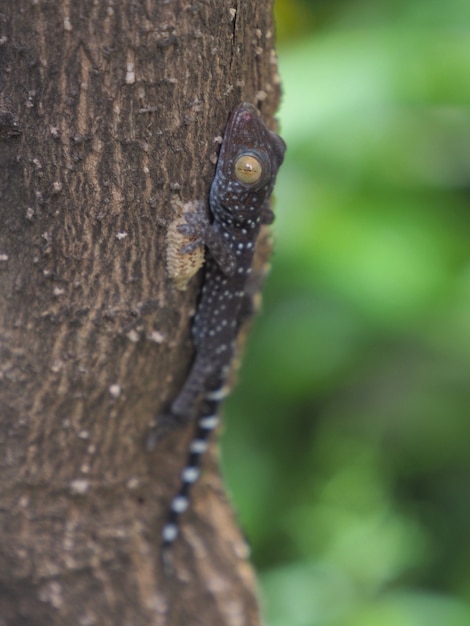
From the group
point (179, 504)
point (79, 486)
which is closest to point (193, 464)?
point (179, 504)


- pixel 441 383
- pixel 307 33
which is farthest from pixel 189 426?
pixel 307 33

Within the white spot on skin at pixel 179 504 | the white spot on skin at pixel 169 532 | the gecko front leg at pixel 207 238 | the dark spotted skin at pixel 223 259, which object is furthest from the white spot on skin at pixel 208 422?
the gecko front leg at pixel 207 238

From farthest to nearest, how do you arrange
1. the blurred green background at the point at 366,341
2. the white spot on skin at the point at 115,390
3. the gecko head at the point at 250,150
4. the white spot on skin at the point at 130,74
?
the blurred green background at the point at 366,341 < the white spot on skin at the point at 115,390 < the gecko head at the point at 250,150 < the white spot on skin at the point at 130,74

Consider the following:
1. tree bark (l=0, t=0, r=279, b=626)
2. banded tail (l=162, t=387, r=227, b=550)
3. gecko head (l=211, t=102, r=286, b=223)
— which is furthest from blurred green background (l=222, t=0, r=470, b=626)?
gecko head (l=211, t=102, r=286, b=223)

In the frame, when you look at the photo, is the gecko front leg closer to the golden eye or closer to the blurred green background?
the golden eye

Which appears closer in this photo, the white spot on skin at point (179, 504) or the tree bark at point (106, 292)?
the tree bark at point (106, 292)

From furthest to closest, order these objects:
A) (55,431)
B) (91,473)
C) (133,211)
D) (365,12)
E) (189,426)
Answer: (365,12) < (189,426) < (91,473) < (55,431) < (133,211)

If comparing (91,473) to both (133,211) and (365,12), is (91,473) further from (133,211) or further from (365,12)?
(365,12)

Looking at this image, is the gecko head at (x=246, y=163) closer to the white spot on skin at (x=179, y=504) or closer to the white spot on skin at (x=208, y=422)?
the white spot on skin at (x=208, y=422)
